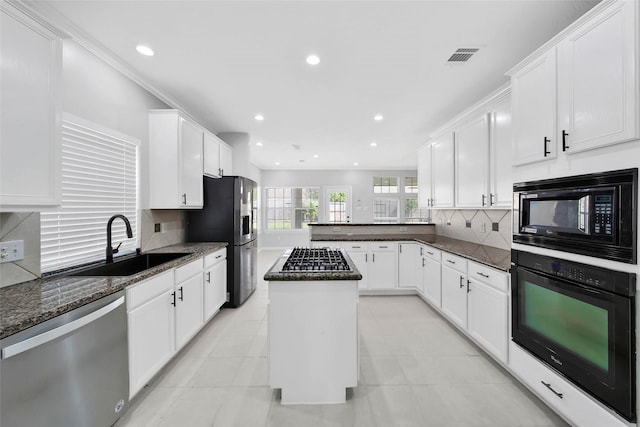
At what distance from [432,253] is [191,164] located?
125 inches

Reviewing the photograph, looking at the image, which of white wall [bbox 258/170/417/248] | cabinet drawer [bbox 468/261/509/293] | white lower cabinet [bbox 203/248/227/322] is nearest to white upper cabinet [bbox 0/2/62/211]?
white lower cabinet [bbox 203/248/227/322]

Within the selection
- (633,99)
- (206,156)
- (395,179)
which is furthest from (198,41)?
(395,179)

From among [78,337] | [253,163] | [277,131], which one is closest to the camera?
[78,337]

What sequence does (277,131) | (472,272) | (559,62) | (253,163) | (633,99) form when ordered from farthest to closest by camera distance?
(253,163), (277,131), (472,272), (559,62), (633,99)

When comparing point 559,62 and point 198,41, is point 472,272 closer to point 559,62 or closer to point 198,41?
point 559,62

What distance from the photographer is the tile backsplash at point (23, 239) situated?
5.13ft

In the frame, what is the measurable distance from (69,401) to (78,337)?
29 centimetres

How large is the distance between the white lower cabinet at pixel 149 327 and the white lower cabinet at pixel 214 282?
65 cm

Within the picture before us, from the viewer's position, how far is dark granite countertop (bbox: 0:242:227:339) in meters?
1.13

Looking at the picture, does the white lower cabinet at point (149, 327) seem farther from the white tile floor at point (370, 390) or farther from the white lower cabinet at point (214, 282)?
the white lower cabinet at point (214, 282)

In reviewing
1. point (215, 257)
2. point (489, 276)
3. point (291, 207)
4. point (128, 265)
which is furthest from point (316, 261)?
point (291, 207)

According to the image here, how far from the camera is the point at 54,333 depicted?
120cm

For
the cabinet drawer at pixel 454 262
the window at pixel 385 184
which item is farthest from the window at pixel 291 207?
the cabinet drawer at pixel 454 262

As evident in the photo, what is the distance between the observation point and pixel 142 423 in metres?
1.69
